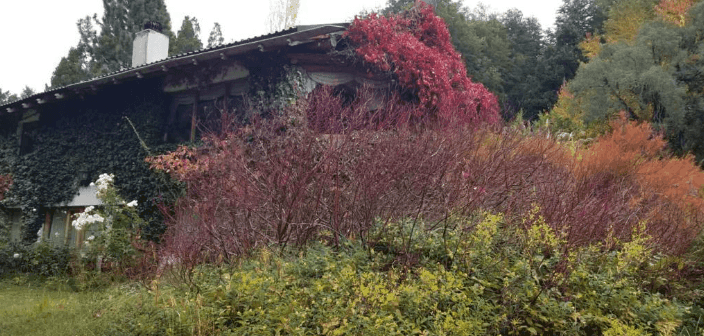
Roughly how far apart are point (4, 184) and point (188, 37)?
1939 cm

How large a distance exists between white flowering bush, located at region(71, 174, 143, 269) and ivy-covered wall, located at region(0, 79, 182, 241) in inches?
17.8

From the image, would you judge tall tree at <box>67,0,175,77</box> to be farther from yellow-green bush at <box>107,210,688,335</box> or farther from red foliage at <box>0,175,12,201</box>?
yellow-green bush at <box>107,210,688,335</box>

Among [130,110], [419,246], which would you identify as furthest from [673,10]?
[419,246]

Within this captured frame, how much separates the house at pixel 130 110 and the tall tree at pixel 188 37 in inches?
541

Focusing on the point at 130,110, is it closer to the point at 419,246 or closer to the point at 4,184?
the point at 4,184

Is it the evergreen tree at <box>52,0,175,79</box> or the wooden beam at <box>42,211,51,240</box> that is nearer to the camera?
the wooden beam at <box>42,211,51,240</box>

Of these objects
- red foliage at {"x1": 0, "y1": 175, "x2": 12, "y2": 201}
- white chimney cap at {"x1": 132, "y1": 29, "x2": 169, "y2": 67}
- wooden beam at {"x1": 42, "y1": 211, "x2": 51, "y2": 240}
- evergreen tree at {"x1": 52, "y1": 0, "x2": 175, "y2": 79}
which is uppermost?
evergreen tree at {"x1": 52, "y1": 0, "x2": 175, "y2": 79}

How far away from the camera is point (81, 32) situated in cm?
2684

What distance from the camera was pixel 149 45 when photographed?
1616 cm

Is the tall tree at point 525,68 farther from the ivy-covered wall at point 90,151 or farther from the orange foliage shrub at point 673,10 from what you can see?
the ivy-covered wall at point 90,151

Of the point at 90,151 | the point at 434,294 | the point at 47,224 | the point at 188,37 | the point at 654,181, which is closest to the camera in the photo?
the point at 434,294

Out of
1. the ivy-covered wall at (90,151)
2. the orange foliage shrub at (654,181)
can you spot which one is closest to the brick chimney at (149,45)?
the ivy-covered wall at (90,151)

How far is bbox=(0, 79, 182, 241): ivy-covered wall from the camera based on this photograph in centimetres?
1130

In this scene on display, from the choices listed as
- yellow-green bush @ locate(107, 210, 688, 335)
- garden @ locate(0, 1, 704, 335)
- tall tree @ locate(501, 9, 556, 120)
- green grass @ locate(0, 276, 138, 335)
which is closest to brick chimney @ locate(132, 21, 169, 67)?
garden @ locate(0, 1, 704, 335)
